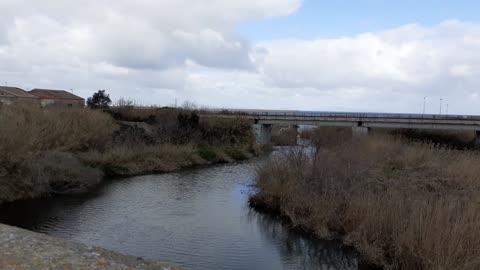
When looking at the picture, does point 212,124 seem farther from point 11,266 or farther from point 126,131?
point 11,266

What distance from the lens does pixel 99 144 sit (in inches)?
1236

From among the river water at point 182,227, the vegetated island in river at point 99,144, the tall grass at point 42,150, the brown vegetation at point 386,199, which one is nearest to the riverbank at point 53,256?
the river water at point 182,227

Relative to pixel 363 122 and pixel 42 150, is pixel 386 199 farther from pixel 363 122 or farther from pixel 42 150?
pixel 363 122

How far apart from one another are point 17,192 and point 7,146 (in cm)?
216

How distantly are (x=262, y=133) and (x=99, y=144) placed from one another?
30.8 m

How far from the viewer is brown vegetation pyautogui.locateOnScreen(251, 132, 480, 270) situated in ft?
33.8

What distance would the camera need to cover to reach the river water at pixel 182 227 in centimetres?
1324

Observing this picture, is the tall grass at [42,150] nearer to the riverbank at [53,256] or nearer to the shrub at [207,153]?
the riverbank at [53,256]

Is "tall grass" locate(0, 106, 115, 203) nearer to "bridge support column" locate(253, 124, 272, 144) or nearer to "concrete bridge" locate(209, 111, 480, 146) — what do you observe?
"concrete bridge" locate(209, 111, 480, 146)

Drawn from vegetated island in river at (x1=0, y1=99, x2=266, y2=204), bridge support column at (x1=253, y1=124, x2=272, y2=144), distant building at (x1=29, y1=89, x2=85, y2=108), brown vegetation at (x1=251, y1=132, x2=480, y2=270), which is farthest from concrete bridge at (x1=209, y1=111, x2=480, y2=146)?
distant building at (x1=29, y1=89, x2=85, y2=108)

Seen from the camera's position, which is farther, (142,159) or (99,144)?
(142,159)

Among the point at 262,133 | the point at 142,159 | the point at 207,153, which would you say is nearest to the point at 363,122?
the point at 262,133

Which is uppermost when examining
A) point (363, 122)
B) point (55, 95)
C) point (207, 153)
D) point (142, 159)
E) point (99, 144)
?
point (55, 95)

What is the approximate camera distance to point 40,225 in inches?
632
